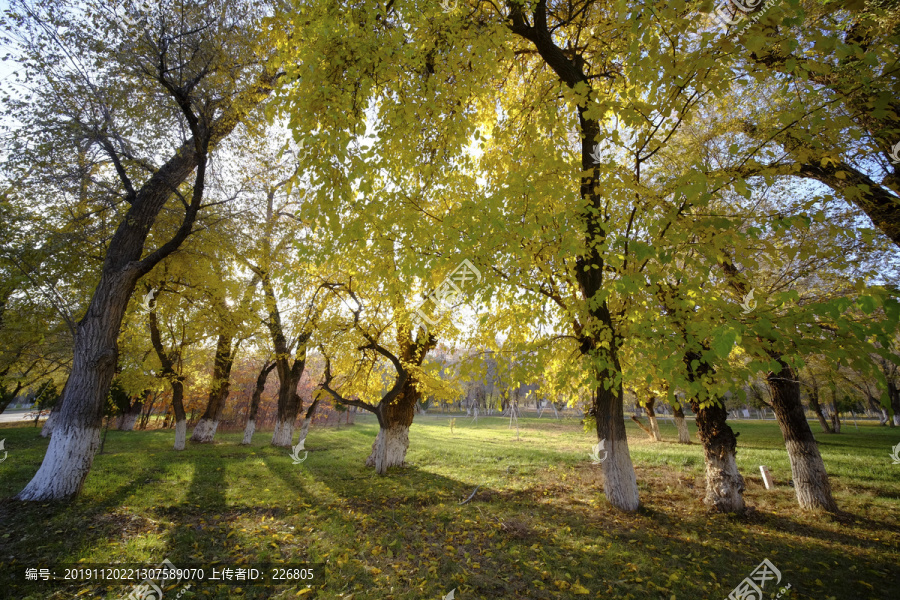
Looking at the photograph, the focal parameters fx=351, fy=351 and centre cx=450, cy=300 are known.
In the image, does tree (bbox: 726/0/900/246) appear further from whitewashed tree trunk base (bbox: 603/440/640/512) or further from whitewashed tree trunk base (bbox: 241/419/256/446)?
whitewashed tree trunk base (bbox: 241/419/256/446)

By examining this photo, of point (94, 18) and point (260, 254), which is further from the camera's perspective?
point (260, 254)

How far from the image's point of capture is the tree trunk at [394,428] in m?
10.5

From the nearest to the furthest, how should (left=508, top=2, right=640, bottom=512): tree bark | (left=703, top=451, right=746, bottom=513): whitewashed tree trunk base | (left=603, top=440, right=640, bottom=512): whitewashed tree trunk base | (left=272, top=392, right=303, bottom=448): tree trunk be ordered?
(left=508, top=2, right=640, bottom=512): tree bark, (left=603, top=440, right=640, bottom=512): whitewashed tree trunk base, (left=703, top=451, right=746, bottom=513): whitewashed tree trunk base, (left=272, top=392, right=303, bottom=448): tree trunk

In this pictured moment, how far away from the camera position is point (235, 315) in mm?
12867

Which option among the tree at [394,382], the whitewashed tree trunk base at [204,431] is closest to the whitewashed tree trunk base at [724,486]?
the tree at [394,382]

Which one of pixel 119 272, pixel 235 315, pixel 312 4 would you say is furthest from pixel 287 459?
pixel 312 4

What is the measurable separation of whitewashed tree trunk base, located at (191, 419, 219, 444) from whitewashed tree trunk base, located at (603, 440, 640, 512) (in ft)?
56.2

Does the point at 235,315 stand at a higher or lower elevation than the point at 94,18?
lower

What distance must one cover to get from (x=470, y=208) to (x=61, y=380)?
32.0m

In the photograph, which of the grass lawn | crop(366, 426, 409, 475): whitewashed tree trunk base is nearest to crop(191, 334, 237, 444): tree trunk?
the grass lawn

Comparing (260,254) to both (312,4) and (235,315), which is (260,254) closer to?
(235,315)

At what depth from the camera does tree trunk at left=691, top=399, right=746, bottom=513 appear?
708 centimetres

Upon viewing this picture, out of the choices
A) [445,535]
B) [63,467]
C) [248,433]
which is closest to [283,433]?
[248,433]

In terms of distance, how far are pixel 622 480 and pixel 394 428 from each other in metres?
6.89
